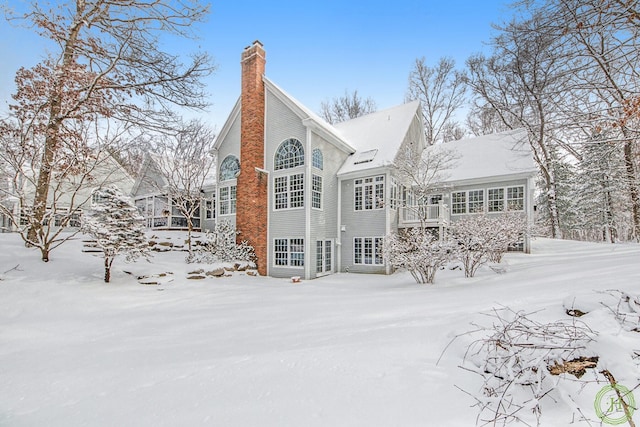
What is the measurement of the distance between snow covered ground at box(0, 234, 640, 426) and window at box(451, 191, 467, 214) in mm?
8749

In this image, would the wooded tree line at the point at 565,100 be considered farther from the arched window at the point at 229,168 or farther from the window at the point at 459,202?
the arched window at the point at 229,168

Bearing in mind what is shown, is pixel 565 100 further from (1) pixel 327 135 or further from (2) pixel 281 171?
(2) pixel 281 171

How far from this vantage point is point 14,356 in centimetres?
415

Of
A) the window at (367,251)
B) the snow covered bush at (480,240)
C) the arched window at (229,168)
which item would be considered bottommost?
the window at (367,251)

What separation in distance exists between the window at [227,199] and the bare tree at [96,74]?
4.26 m

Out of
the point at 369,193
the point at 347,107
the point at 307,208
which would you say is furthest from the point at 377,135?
the point at 347,107

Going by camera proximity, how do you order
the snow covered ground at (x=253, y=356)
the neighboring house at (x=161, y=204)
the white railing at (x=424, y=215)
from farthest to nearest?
the neighboring house at (x=161, y=204) → the white railing at (x=424, y=215) → the snow covered ground at (x=253, y=356)

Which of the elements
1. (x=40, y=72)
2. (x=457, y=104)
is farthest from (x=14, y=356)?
(x=457, y=104)

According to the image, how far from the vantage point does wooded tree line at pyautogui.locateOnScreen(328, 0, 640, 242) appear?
5766 mm

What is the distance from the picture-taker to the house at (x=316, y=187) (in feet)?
40.5

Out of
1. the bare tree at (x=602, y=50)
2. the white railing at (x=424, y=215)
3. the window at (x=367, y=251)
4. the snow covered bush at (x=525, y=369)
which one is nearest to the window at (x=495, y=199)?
the white railing at (x=424, y=215)

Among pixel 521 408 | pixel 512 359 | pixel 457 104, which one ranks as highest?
pixel 457 104

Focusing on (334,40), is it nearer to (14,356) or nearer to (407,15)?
(407,15)

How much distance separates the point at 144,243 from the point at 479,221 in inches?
427
